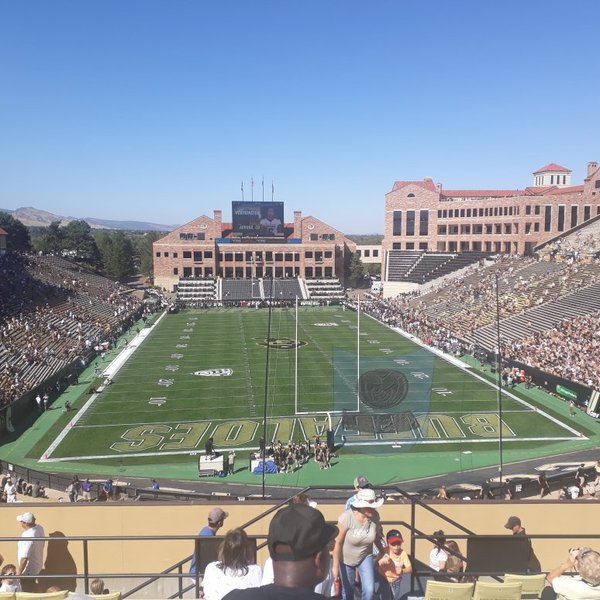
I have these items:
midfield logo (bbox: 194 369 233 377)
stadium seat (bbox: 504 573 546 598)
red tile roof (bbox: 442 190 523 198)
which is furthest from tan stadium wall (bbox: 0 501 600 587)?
red tile roof (bbox: 442 190 523 198)

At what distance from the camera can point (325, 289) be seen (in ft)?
243

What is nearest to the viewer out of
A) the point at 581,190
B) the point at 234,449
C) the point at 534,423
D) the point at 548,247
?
the point at 234,449

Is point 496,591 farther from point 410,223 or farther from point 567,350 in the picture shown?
point 410,223

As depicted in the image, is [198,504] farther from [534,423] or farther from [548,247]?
[548,247]

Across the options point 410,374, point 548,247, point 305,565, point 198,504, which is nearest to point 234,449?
point 410,374

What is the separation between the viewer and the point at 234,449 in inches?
837

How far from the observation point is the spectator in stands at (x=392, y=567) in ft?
18.1

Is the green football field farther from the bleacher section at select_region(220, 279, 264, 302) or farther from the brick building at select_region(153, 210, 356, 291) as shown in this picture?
the brick building at select_region(153, 210, 356, 291)

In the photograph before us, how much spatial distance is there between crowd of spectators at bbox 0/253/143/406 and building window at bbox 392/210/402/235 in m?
33.9

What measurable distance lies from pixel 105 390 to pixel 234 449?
1075 centimetres

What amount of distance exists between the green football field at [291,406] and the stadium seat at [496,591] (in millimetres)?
9335

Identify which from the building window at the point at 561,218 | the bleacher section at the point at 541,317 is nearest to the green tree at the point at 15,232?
the building window at the point at 561,218

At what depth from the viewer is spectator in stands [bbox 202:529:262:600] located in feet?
13.4

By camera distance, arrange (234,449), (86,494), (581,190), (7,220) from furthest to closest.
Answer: (7,220), (581,190), (234,449), (86,494)
